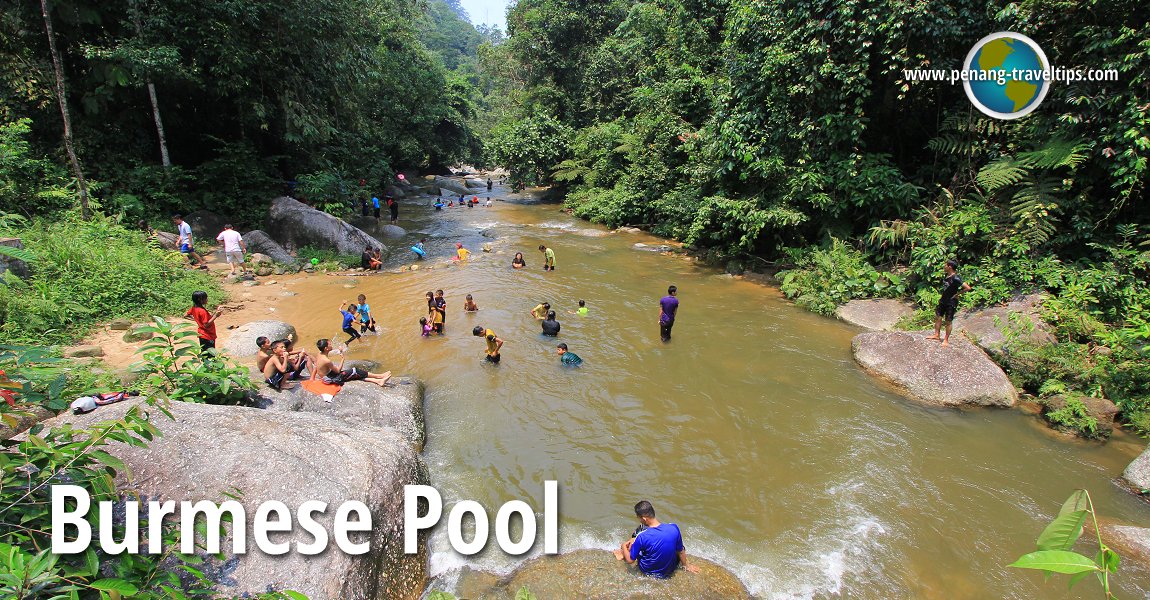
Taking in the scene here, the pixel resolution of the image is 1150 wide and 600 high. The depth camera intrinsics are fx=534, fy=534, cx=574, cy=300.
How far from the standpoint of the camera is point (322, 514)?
18.7ft

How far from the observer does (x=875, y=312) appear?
1318 centimetres

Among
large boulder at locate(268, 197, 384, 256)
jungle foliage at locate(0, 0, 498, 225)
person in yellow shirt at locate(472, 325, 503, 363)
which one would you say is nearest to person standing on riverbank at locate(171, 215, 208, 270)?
jungle foliage at locate(0, 0, 498, 225)

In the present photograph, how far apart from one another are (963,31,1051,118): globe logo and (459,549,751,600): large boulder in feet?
41.0

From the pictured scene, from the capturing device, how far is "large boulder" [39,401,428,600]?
200 inches

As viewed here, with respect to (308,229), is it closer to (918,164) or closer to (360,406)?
(360,406)

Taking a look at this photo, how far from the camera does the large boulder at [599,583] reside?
5715mm

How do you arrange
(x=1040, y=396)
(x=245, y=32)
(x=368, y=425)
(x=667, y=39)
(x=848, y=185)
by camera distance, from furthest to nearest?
(x=667, y=39) → (x=245, y=32) → (x=848, y=185) → (x=1040, y=396) → (x=368, y=425)

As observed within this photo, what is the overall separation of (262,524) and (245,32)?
18054 mm

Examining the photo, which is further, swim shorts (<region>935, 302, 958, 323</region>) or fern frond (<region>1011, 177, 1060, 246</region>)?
fern frond (<region>1011, 177, 1060, 246</region>)

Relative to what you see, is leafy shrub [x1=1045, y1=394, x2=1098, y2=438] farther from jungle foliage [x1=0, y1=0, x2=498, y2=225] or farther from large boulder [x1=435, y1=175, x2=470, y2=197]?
large boulder [x1=435, y1=175, x2=470, y2=197]

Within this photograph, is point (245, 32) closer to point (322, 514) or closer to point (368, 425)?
point (368, 425)

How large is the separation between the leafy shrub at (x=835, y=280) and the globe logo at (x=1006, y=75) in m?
4.42

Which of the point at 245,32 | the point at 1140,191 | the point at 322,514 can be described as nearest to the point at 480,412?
the point at 322,514

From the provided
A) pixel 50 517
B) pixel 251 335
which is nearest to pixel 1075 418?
pixel 50 517
